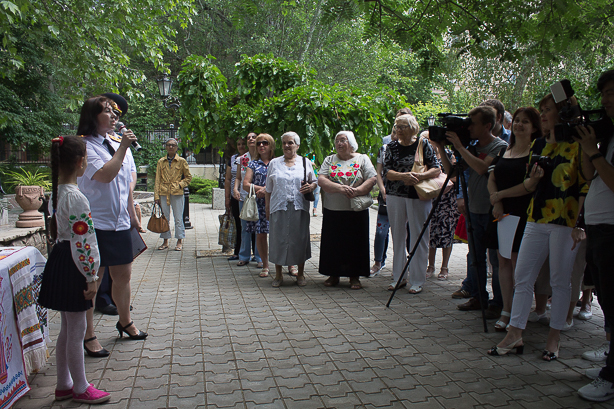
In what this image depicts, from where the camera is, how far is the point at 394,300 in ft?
18.7

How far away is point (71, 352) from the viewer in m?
3.13

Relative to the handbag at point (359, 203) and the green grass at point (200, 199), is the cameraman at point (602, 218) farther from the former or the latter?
the green grass at point (200, 199)

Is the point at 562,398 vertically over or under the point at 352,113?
under

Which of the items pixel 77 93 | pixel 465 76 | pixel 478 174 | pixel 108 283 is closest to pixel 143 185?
pixel 77 93

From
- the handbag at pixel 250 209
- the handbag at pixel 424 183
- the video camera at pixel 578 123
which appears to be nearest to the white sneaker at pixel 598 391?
the video camera at pixel 578 123

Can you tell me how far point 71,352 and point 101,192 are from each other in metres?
1.27

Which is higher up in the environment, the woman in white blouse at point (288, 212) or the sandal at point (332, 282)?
the woman in white blouse at point (288, 212)

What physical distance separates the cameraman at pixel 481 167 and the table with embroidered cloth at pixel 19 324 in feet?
12.1

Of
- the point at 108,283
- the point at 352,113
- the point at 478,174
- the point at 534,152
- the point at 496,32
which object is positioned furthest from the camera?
the point at 352,113

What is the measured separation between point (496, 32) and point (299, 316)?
10.7 feet

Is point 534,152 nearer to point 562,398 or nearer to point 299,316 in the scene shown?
point 562,398

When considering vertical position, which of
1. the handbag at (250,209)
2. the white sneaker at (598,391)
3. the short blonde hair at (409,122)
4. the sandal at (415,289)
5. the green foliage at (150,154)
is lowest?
the white sneaker at (598,391)

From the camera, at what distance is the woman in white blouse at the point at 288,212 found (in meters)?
6.45

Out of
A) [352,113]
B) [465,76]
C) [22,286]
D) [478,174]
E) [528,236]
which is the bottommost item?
[22,286]
